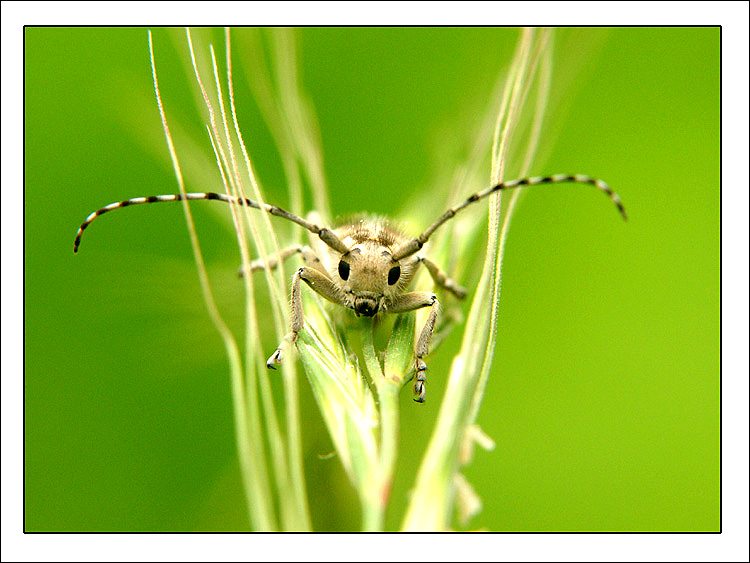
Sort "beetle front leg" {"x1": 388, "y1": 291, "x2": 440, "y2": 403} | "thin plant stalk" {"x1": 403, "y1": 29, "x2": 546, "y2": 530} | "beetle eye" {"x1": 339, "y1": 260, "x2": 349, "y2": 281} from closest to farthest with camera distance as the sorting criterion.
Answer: "thin plant stalk" {"x1": 403, "y1": 29, "x2": 546, "y2": 530}, "beetle front leg" {"x1": 388, "y1": 291, "x2": 440, "y2": 403}, "beetle eye" {"x1": 339, "y1": 260, "x2": 349, "y2": 281}

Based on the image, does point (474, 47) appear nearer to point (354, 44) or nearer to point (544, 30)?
point (354, 44)

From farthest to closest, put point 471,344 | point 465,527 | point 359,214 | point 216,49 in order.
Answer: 1. point 359,214
2. point 216,49
3. point 465,527
4. point 471,344

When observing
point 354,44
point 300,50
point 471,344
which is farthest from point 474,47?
point 471,344

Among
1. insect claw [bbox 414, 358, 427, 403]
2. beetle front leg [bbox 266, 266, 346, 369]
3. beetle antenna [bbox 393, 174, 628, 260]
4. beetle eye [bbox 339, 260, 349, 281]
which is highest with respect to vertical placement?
beetle antenna [bbox 393, 174, 628, 260]

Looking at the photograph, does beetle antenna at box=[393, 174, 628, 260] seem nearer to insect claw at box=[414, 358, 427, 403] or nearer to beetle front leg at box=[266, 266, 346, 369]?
beetle front leg at box=[266, 266, 346, 369]

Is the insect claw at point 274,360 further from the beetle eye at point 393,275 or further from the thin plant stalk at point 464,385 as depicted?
the thin plant stalk at point 464,385

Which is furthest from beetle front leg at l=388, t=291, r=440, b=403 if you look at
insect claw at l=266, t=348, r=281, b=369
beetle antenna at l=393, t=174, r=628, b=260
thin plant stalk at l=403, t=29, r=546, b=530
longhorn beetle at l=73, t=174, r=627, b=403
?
insect claw at l=266, t=348, r=281, b=369

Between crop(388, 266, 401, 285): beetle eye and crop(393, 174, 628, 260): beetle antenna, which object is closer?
crop(393, 174, 628, 260): beetle antenna
